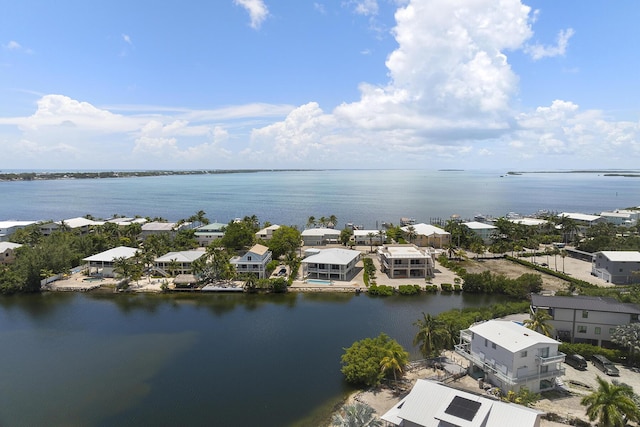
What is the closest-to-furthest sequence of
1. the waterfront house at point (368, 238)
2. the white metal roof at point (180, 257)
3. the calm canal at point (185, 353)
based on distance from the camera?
1. the calm canal at point (185, 353)
2. the white metal roof at point (180, 257)
3. the waterfront house at point (368, 238)

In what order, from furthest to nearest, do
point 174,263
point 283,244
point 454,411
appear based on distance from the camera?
point 283,244 → point 174,263 → point 454,411

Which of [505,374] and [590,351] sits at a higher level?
[505,374]

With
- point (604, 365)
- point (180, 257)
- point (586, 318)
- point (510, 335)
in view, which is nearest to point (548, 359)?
point (510, 335)

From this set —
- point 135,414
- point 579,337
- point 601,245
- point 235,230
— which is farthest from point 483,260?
point 135,414

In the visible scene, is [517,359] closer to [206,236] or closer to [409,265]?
[409,265]

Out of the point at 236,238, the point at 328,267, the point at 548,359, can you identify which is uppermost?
the point at 236,238

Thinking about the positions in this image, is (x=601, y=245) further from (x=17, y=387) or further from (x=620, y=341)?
(x=17, y=387)

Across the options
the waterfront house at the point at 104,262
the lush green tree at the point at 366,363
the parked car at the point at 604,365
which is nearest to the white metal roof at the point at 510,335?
the parked car at the point at 604,365

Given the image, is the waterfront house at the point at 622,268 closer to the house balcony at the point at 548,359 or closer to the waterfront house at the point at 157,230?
the house balcony at the point at 548,359
